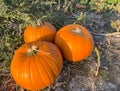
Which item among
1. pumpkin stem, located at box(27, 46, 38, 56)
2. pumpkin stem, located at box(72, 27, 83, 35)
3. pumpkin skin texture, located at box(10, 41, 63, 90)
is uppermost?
pumpkin stem, located at box(72, 27, 83, 35)

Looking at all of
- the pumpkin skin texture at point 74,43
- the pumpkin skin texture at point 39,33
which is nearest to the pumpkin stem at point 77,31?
the pumpkin skin texture at point 74,43

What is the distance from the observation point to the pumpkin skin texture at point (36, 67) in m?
3.21

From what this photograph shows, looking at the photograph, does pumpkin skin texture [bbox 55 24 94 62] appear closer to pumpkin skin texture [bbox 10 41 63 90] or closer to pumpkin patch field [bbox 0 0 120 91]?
pumpkin patch field [bbox 0 0 120 91]

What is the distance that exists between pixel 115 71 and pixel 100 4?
71.6 inches

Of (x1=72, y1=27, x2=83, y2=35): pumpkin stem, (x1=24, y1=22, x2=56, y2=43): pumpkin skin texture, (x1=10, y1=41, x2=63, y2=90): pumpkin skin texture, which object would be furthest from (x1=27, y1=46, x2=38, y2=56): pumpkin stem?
(x1=72, y1=27, x2=83, y2=35): pumpkin stem

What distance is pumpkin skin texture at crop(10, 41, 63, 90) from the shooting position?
3207mm

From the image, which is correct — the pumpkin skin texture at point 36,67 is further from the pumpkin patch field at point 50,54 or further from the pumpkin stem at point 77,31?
the pumpkin stem at point 77,31

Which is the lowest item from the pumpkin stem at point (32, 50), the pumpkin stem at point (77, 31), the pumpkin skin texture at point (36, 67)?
the pumpkin skin texture at point (36, 67)

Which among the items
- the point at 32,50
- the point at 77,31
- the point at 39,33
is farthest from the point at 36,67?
the point at 77,31

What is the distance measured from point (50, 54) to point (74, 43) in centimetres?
46

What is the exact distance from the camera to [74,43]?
11.9 feet

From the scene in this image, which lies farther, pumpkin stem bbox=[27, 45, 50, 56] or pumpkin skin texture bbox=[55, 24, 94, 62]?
pumpkin skin texture bbox=[55, 24, 94, 62]

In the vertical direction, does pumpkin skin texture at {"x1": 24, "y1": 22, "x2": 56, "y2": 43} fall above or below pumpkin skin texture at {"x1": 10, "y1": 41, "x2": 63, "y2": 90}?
above

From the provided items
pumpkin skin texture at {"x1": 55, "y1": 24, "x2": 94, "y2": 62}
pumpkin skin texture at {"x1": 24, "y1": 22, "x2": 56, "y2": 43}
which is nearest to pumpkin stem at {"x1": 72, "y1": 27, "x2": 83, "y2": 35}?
pumpkin skin texture at {"x1": 55, "y1": 24, "x2": 94, "y2": 62}
